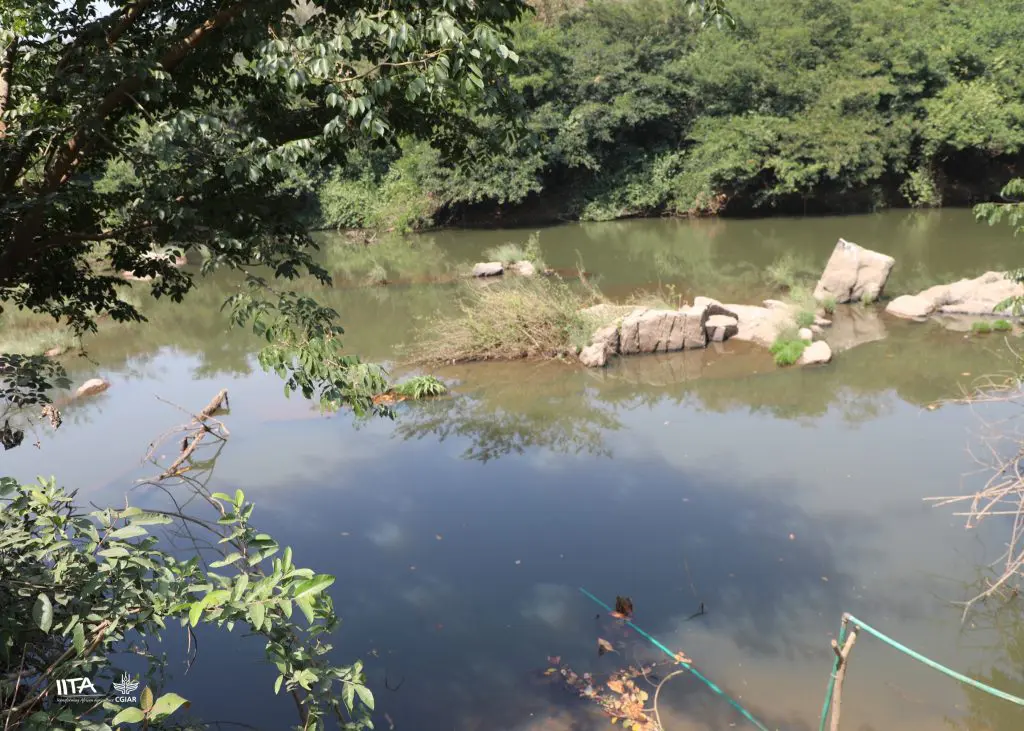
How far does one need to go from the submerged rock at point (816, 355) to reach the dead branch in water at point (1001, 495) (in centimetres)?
181

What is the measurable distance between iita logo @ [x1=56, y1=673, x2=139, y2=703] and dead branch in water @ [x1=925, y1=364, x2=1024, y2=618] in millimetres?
4369

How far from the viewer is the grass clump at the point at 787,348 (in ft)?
36.9

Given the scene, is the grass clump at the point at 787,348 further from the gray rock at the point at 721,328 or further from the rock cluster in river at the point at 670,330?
the gray rock at the point at 721,328

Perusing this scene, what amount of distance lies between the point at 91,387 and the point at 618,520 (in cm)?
831

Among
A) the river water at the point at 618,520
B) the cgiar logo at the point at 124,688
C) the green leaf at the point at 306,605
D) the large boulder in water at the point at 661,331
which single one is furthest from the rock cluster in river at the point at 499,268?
the green leaf at the point at 306,605

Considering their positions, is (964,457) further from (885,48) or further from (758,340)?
(885,48)

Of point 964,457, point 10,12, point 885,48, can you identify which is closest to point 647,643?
point 964,457

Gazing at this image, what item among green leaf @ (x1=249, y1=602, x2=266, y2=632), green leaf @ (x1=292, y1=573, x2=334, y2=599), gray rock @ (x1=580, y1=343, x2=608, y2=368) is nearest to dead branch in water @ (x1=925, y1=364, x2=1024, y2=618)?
green leaf @ (x1=292, y1=573, x2=334, y2=599)

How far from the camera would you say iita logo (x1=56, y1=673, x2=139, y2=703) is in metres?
2.48

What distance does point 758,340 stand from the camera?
12352 mm

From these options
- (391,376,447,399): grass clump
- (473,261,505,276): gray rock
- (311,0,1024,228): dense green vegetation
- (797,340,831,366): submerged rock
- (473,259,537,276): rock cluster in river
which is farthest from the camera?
(311,0,1024,228): dense green vegetation

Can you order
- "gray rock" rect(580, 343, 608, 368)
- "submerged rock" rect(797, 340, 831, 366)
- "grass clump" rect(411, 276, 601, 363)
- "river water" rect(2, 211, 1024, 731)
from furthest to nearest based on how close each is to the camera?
1. "grass clump" rect(411, 276, 601, 363)
2. "gray rock" rect(580, 343, 608, 368)
3. "submerged rock" rect(797, 340, 831, 366)
4. "river water" rect(2, 211, 1024, 731)

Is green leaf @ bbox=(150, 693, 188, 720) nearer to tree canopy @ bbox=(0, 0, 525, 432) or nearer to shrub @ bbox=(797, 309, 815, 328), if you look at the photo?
tree canopy @ bbox=(0, 0, 525, 432)

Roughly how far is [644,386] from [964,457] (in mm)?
3871
